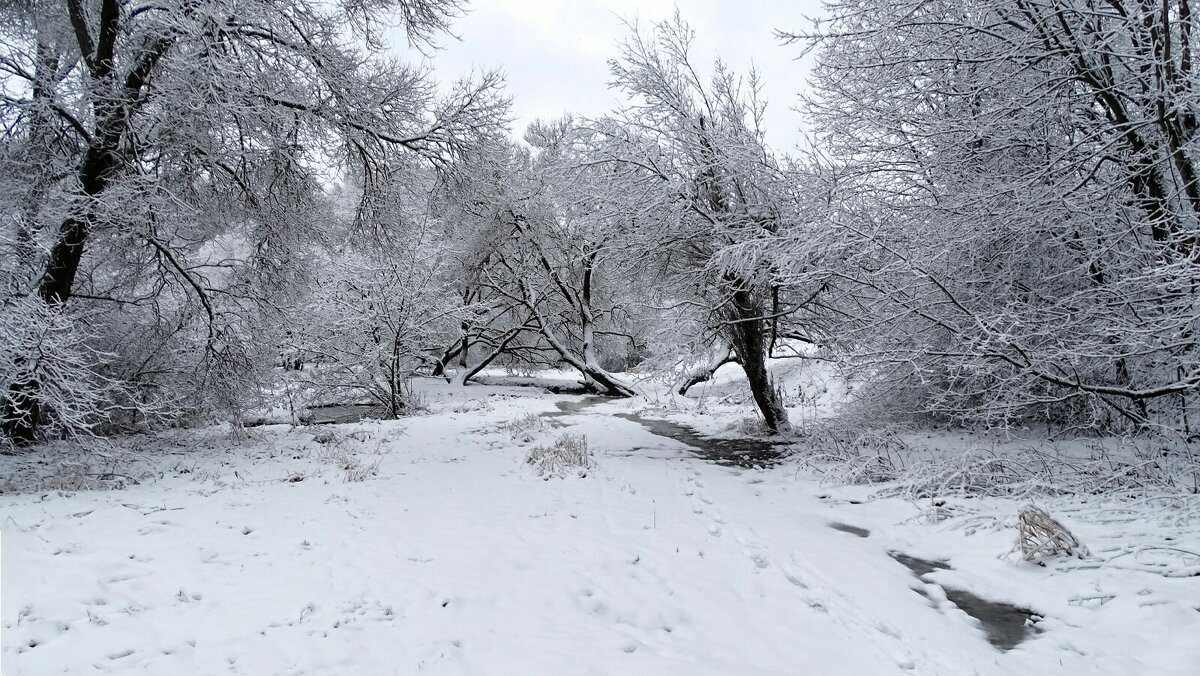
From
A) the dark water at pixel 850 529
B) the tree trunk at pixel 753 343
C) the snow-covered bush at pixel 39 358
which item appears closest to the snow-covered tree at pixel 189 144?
the snow-covered bush at pixel 39 358

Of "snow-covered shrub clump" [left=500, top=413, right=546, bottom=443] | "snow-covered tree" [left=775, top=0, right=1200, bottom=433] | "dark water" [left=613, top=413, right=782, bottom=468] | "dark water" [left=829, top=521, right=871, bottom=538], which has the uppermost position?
"snow-covered tree" [left=775, top=0, right=1200, bottom=433]

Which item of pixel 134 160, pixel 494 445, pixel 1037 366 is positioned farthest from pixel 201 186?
pixel 1037 366

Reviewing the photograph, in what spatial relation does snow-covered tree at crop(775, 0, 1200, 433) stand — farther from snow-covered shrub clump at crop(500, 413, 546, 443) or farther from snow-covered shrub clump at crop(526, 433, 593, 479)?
snow-covered shrub clump at crop(500, 413, 546, 443)

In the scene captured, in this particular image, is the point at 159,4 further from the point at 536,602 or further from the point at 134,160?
the point at 536,602

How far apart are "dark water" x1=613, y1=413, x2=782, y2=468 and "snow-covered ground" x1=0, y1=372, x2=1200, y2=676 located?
1.78 m

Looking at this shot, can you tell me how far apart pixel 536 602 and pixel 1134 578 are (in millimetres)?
3870

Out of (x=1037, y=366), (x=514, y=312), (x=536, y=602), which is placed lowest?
(x=536, y=602)

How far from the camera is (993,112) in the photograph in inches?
213

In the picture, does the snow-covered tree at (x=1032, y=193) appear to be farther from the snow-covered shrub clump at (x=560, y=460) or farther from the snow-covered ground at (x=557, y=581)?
the snow-covered shrub clump at (x=560, y=460)

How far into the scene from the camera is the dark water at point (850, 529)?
5.29m

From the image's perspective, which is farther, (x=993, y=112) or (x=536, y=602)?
(x=993, y=112)

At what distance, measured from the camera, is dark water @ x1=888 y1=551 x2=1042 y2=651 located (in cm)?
330

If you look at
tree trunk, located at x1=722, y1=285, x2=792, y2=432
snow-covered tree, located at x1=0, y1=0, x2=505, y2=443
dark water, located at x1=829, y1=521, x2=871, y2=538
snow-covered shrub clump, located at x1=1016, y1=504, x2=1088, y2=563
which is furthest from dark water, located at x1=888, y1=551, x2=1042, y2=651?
snow-covered tree, located at x1=0, y1=0, x2=505, y2=443

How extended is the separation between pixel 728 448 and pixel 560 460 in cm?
351
